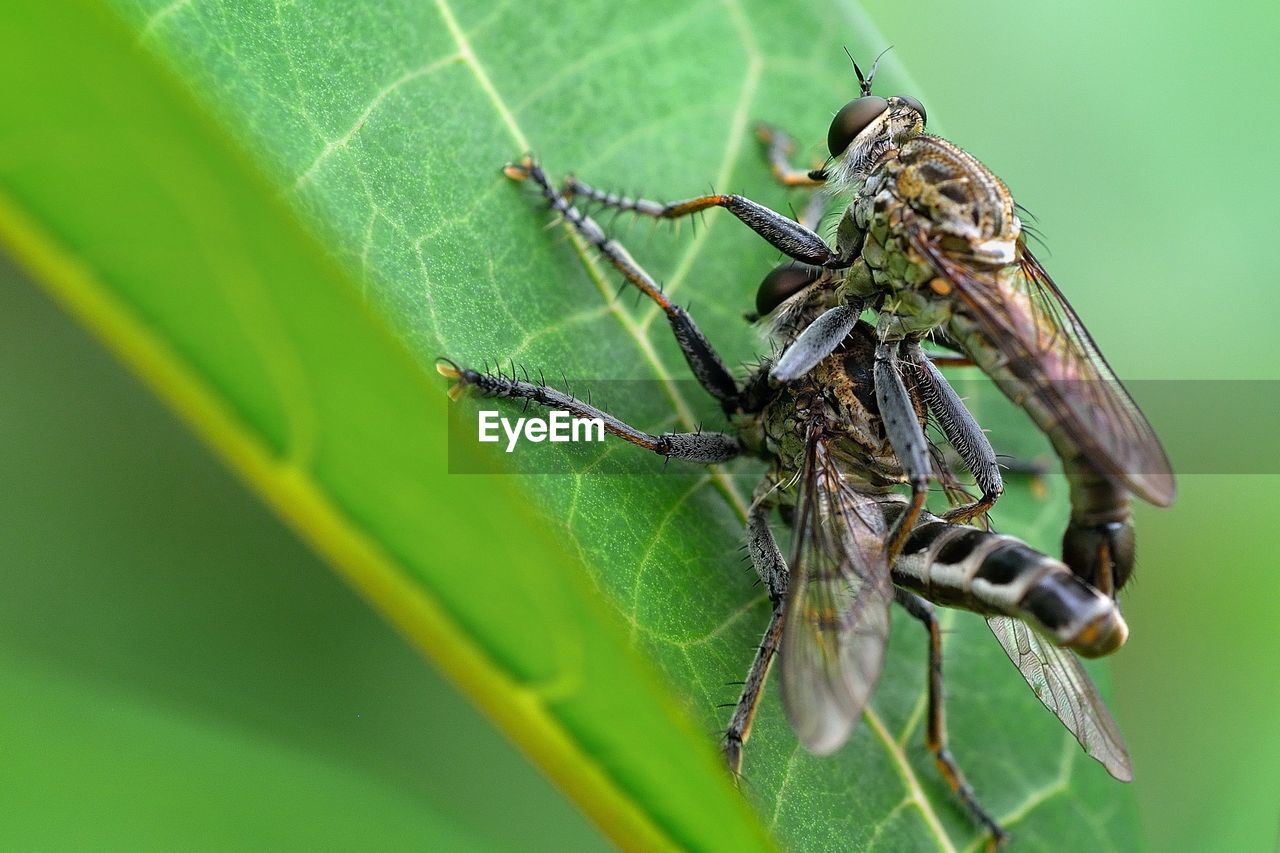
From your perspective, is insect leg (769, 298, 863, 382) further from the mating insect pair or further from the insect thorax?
the insect thorax

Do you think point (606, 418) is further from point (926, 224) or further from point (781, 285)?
point (926, 224)

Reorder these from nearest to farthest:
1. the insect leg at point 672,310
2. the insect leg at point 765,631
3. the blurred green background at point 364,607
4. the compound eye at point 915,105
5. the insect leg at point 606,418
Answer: the blurred green background at point 364,607 < the insect leg at point 606,418 < the insect leg at point 765,631 < the insect leg at point 672,310 < the compound eye at point 915,105

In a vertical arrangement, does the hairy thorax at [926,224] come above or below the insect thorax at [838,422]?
above

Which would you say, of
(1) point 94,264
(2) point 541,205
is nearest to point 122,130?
(1) point 94,264

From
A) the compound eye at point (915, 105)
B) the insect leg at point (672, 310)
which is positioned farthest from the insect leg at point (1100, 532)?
the compound eye at point (915, 105)

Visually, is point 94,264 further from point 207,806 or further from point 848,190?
point 848,190

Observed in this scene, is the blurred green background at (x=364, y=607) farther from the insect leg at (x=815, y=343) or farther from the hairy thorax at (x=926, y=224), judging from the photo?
the insect leg at (x=815, y=343)

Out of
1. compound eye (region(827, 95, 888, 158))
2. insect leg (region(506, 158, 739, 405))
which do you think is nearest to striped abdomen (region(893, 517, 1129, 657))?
insect leg (region(506, 158, 739, 405))

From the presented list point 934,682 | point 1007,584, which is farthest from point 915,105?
point 934,682
